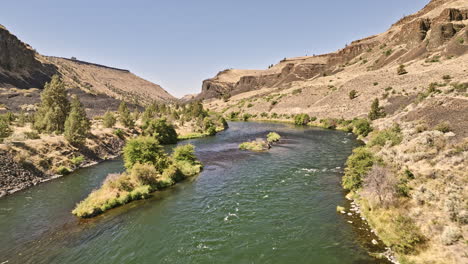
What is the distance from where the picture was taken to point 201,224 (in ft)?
67.7

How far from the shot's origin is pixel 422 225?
15445mm

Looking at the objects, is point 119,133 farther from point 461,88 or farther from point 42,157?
point 461,88

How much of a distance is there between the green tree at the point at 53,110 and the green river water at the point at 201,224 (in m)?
20.5

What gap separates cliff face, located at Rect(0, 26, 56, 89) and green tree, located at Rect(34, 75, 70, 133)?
11253 centimetres

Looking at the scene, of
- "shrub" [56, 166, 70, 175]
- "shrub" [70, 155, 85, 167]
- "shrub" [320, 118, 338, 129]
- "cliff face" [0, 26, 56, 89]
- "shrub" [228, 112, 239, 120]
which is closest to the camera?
"shrub" [56, 166, 70, 175]

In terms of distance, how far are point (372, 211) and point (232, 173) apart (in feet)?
64.6

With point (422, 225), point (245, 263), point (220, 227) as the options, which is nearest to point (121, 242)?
point (220, 227)

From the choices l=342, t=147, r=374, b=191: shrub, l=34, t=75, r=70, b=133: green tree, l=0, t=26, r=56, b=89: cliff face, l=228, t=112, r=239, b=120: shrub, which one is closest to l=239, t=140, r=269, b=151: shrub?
l=342, t=147, r=374, b=191: shrub

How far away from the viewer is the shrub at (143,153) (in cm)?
3173

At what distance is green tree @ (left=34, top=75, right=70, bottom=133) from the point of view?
4697 centimetres

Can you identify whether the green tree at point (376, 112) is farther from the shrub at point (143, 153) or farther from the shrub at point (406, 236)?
the shrub at point (143, 153)

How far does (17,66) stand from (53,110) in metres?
148

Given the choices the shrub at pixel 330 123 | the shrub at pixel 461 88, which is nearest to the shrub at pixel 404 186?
the shrub at pixel 461 88

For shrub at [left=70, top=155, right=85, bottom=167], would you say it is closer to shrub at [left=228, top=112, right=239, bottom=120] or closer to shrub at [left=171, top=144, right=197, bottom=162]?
shrub at [left=171, top=144, right=197, bottom=162]
